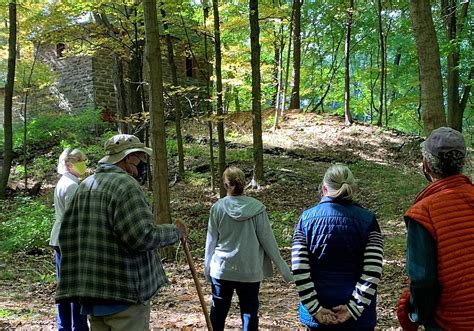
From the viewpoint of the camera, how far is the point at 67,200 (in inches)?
161

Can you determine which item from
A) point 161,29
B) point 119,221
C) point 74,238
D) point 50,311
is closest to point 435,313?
point 119,221

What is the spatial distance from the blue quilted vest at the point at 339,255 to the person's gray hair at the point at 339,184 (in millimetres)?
74

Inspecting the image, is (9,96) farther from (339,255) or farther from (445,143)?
(445,143)

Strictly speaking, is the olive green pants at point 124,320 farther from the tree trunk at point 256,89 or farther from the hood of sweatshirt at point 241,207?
the tree trunk at point 256,89

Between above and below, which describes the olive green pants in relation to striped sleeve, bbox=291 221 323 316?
below

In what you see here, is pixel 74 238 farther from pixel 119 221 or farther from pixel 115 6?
pixel 115 6

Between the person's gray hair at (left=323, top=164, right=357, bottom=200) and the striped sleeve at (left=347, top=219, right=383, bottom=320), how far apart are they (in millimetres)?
245

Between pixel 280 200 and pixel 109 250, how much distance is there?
9.25 m

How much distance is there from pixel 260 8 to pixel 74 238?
1234 cm

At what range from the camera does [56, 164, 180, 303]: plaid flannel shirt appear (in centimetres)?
261

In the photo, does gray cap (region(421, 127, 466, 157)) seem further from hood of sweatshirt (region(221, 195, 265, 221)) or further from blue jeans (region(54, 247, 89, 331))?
blue jeans (region(54, 247, 89, 331))

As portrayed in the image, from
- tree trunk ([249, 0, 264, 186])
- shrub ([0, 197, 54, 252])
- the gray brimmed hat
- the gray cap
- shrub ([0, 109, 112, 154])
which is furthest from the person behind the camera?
shrub ([0, 109, 112, 154])

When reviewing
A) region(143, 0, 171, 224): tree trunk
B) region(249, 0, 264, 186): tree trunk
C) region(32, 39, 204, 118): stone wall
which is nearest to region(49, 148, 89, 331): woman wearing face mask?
region(143, 0, 171, 224): tree trunk

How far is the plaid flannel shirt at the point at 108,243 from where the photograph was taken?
2.61 meters
